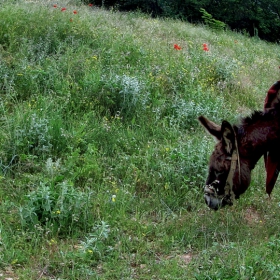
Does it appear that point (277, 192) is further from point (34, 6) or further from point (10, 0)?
point (10, 0)

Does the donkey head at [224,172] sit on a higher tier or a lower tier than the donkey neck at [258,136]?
lower

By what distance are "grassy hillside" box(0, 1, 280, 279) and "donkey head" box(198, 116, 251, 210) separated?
0.39 meters

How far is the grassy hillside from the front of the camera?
398cm

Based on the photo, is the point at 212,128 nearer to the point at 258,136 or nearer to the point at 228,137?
the point at 228,137

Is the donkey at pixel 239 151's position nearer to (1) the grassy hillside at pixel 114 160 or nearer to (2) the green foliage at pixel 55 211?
(1) the grassy hillside at pixel 114 160

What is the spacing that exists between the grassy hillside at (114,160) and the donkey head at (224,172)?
1.27ft

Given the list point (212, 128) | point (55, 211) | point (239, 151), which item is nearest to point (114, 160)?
point (55, 211)

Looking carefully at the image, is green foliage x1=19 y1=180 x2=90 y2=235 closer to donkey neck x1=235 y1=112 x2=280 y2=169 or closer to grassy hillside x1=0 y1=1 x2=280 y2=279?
grassy hillside x1=0 y1=1 x2=280 y2=279

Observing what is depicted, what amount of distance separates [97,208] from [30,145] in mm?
1218

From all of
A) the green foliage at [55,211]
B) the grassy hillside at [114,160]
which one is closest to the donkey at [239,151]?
the grassy hillside at [114,160]

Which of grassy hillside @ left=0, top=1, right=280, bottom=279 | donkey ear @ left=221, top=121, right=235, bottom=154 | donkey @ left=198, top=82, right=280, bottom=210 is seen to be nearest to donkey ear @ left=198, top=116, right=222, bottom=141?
donkey @ left=198, top=82, right=280, bottom=210

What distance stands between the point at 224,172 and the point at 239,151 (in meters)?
0.24

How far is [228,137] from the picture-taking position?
13.9ft

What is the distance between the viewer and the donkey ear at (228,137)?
4148 mm
